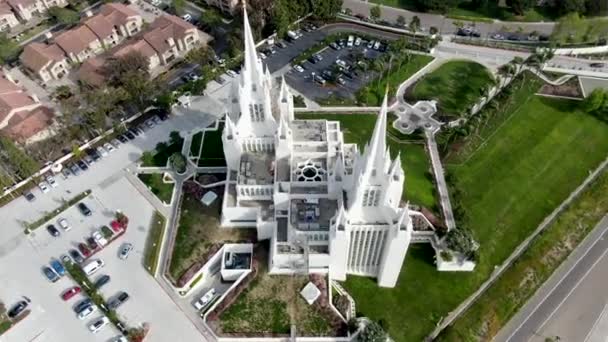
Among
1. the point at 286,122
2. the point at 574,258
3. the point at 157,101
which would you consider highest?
the point at 286,122

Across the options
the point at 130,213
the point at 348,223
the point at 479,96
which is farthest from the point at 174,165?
the point at 479,96

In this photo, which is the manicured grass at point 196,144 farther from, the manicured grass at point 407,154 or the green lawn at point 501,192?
the green lawn at point 501,192

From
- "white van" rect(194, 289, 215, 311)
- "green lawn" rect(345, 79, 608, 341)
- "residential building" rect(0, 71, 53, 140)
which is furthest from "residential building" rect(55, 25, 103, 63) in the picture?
"green lawn" rect(345, 79, 608, 341)

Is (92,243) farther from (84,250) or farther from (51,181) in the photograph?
(51,181)

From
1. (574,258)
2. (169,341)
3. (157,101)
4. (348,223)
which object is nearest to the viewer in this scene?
(348,223)

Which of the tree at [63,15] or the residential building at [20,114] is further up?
the tree at [63,15]

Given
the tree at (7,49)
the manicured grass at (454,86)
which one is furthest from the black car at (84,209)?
the manicured grass at (454,86)

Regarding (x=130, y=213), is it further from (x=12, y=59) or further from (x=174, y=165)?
(x=12, y=59)
